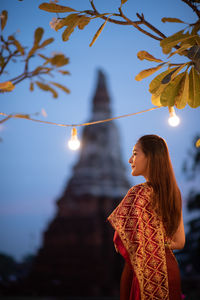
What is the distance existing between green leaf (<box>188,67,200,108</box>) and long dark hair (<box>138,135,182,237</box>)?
0.27 meters

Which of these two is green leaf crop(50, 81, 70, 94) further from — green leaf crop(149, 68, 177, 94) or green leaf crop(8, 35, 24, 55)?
green leaf crop(149, 68, 177, 94)

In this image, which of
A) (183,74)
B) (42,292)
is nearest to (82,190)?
(42,292)

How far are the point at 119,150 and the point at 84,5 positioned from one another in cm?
1112

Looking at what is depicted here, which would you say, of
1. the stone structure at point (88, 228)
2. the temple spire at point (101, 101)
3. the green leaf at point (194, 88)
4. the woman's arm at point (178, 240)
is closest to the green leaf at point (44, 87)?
the green leaf at point (194, 88)

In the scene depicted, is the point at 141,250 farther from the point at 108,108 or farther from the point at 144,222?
the point at 108,108

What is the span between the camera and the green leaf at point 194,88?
1378mm

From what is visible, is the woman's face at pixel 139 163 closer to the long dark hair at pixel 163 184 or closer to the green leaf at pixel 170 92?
the long dark hair at pixel 163 184

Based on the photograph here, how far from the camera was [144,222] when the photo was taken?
1.32 m

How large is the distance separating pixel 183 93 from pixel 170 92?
0.07 m

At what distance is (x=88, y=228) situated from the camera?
10.5 m

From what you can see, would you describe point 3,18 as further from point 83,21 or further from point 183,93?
point 183,93

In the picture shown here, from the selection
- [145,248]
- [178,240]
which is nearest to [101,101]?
[178,240]


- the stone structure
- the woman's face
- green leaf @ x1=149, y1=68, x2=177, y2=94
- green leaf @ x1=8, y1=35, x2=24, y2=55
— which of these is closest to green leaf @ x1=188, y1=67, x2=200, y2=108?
green leaf @ x1=149, y1=68, x2=177, y2=94

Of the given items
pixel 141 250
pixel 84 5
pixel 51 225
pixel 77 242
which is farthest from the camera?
pixel 51 225
